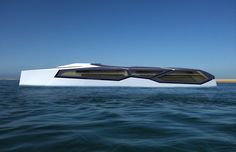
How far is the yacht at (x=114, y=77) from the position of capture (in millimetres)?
44688

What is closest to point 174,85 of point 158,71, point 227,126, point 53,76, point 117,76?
point 158,71

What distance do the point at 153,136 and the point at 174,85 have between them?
134 feet

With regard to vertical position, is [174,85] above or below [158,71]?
below

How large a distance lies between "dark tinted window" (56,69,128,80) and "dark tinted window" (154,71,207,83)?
752 centimetres

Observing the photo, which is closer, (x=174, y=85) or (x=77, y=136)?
(x=77, y=136)

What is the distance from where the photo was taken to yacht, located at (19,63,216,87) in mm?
44688

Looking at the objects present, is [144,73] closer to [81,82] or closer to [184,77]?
[184,77]

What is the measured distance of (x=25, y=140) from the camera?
549 cm

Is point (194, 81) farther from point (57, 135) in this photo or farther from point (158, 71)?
point (57, 135)

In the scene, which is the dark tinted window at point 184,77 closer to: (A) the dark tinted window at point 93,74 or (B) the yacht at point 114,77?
(B) the yacht at point 114,77

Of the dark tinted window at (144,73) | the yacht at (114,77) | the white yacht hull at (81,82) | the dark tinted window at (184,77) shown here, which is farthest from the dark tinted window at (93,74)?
the dark tinted window at (184,77)

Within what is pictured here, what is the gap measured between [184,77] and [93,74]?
18151mm

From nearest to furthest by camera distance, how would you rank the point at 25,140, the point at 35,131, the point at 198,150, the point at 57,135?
the point at 198,150 → the point at 25,140 → the point at 57,135 → the point at 35,131

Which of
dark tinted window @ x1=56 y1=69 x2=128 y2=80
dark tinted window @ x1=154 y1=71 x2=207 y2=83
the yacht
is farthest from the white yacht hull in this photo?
dark tinted window @ x1=154 y1=71 x2=207 y2=83
